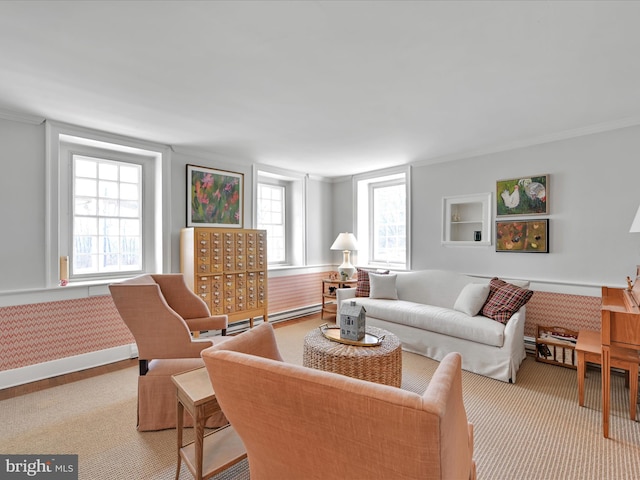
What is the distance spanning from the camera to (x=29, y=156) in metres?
3.00

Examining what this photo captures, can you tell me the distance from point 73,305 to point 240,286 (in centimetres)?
172

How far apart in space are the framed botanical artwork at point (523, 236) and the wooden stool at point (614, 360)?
1.18 m

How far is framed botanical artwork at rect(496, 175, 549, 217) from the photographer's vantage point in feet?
11.8

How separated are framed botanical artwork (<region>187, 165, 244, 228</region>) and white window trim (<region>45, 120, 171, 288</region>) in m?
0.29

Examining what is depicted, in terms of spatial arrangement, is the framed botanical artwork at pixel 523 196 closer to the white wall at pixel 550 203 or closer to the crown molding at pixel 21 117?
the white wall at pixel 550 203

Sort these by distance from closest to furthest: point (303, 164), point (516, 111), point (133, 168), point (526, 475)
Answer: point (526, 475) → point (516, 111) → point (133, 168) → point (303, 164)

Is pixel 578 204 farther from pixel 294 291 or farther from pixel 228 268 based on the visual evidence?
pixel 228 268

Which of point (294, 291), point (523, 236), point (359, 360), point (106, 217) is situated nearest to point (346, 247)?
point (294, 291)

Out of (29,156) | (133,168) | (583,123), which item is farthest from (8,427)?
(583,123)

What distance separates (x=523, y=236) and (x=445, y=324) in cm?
146

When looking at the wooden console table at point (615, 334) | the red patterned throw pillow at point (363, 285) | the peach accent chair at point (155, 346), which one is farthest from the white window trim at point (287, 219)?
the wooden console table at point (615, 334)

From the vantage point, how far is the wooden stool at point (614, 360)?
86.2 inches

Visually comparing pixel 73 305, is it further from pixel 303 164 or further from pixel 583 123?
pixel 583 123

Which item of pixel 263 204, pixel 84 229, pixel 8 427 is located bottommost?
pixel 8 427
